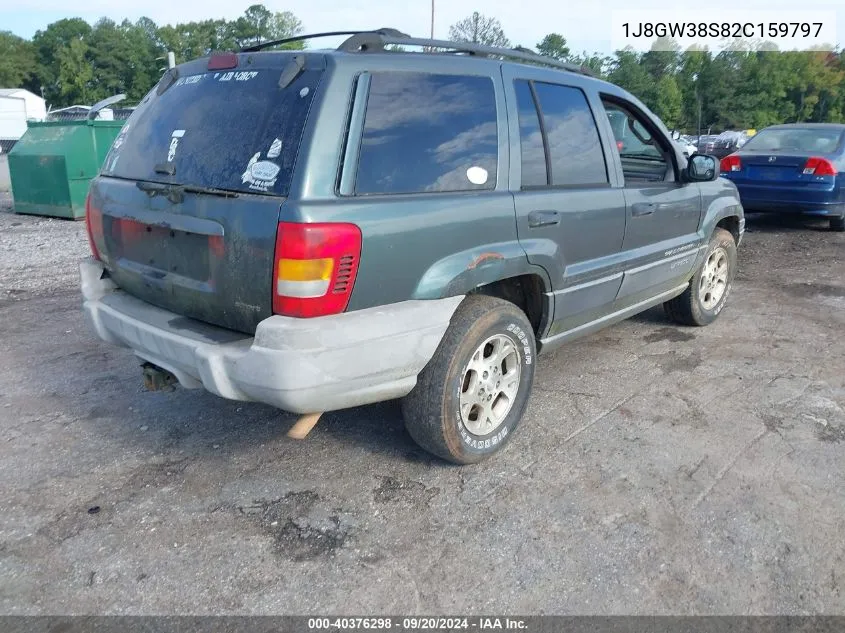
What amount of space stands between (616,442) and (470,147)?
1.66 meters

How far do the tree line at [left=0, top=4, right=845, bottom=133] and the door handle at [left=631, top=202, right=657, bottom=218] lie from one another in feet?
85.7

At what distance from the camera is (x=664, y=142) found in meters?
4.69

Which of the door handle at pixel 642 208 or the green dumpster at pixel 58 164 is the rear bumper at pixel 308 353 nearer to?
the door handle at pixel 642 208

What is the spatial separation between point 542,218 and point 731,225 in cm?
295

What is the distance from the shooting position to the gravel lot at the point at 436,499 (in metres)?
2.61

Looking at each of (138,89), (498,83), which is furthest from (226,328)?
(138,89)

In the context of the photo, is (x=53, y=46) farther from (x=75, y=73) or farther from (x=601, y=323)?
(x=601, y=323)

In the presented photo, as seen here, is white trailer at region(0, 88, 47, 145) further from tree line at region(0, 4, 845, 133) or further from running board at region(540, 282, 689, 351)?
running board at region(540, 282, 689, 351)

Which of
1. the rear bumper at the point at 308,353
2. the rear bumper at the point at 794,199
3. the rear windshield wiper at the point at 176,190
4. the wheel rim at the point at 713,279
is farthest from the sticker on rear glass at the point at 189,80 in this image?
Result: the rear bumper at the point at 794,199

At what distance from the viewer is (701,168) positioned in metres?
4.66

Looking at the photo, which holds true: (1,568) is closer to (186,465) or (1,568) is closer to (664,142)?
(186,465)

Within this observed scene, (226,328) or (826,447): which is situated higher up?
(226,328)

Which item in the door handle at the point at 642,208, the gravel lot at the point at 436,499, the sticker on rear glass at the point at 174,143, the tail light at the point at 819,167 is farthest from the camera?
the tail light at the point at 819,167

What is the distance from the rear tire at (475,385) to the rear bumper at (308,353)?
0.12m
